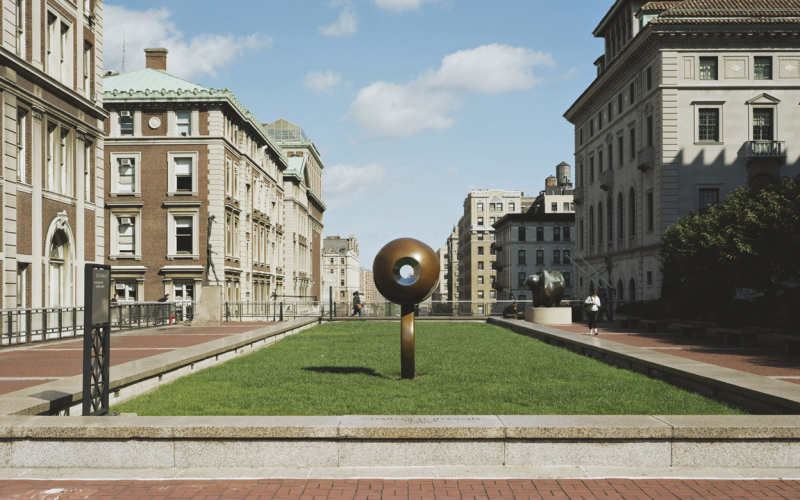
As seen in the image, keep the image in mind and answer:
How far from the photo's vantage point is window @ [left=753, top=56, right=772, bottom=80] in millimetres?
46469

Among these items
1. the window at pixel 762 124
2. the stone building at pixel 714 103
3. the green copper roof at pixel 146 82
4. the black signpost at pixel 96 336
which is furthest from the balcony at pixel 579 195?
the black signpost at pixel 96 336

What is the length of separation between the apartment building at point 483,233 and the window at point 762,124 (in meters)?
89.6

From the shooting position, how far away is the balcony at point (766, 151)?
4559cm

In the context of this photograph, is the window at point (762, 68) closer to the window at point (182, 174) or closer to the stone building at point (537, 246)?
the window at point (182, 174)

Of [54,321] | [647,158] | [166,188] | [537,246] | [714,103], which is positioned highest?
[714,103]

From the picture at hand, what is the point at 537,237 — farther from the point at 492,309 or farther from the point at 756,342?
the point at 756,342

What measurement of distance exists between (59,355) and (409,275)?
32.7 feet

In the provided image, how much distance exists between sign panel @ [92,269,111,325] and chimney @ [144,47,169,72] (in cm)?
4996

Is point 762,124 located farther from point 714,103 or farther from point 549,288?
point 549,288

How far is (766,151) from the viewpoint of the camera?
150 feet

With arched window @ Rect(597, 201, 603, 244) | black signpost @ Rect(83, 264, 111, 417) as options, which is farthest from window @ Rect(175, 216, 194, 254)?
black signpost @ Rect(83, 264, 111, 417)

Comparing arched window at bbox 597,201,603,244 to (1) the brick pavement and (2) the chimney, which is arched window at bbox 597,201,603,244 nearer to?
(1) the brick pavement

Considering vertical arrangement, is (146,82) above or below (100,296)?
above

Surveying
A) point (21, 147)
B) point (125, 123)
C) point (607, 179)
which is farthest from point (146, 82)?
point (607, 179)
